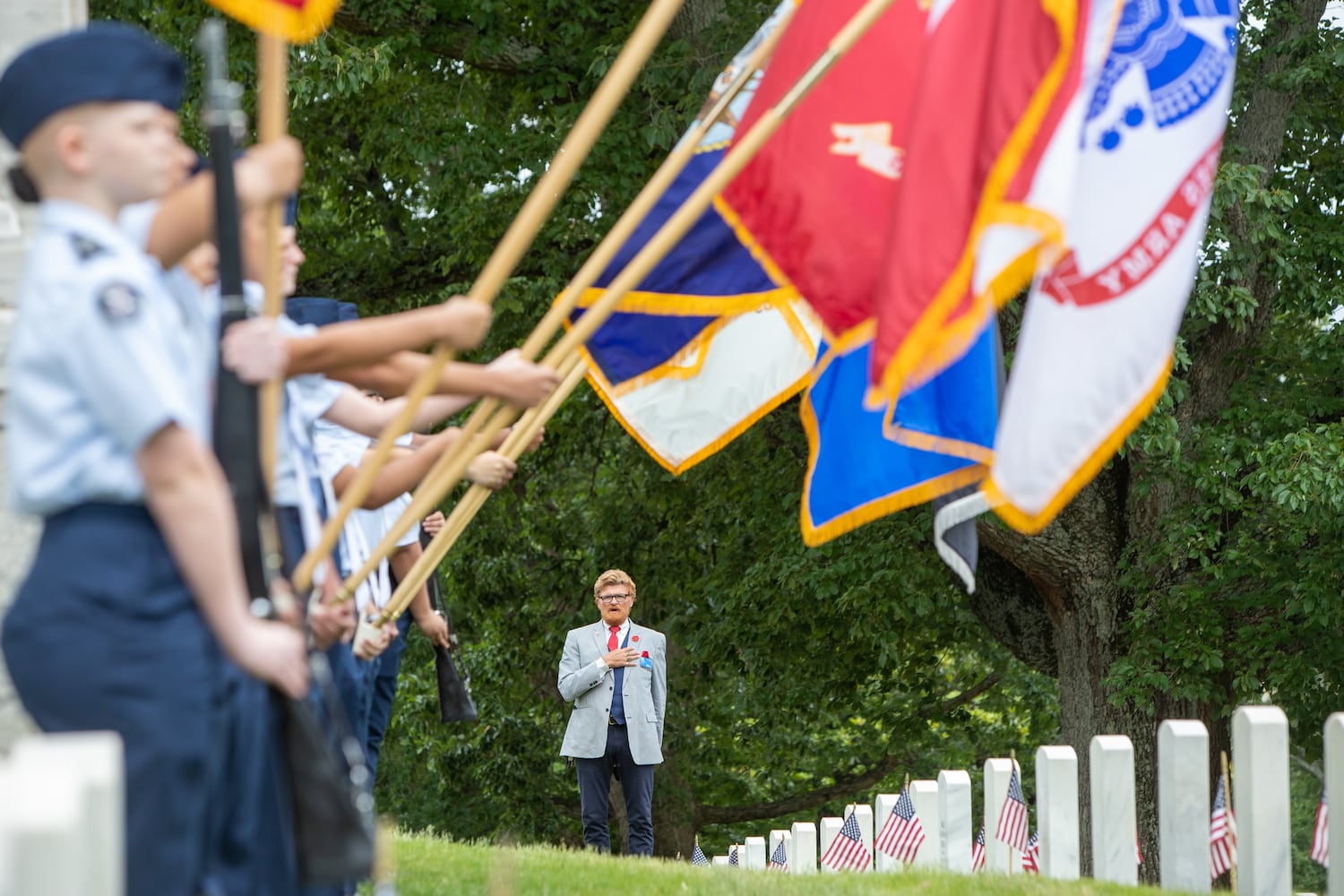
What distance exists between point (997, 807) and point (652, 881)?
110 inches

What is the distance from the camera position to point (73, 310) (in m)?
2.93

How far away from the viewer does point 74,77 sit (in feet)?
10.2

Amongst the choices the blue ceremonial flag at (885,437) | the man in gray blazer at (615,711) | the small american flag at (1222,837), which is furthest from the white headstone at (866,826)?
the blue ceremonial flag at (885,437)

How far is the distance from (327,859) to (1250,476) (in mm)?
10731

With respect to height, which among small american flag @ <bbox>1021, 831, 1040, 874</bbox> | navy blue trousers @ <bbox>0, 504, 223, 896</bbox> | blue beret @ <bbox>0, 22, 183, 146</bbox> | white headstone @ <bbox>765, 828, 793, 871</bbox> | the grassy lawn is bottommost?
white headstone @ <bbox>765, 828, 793, 871</bbox>

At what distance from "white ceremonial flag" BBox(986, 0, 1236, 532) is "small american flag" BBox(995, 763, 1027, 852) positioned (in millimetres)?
4435

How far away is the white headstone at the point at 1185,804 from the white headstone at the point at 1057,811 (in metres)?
0.90

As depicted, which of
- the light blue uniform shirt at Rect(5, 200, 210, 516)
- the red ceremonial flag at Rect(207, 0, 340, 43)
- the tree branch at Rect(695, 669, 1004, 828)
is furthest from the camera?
the tree branch at Rect(695, 669, 1004, 828)

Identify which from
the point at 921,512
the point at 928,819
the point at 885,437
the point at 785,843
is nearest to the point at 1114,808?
the point at 885,437

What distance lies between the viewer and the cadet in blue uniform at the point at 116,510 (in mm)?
2928

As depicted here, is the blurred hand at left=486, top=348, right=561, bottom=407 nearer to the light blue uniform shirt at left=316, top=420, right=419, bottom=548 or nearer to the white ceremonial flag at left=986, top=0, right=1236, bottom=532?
the light blue uniform shirt at left=316, top=420, right=419, bottom=548

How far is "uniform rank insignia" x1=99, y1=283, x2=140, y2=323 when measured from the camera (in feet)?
9.56

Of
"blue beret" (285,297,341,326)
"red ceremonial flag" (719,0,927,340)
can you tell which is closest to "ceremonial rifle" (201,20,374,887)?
"red ceremonial flag" (719,0,927,340)

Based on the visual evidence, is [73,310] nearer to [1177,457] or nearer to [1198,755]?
[1198,755]
